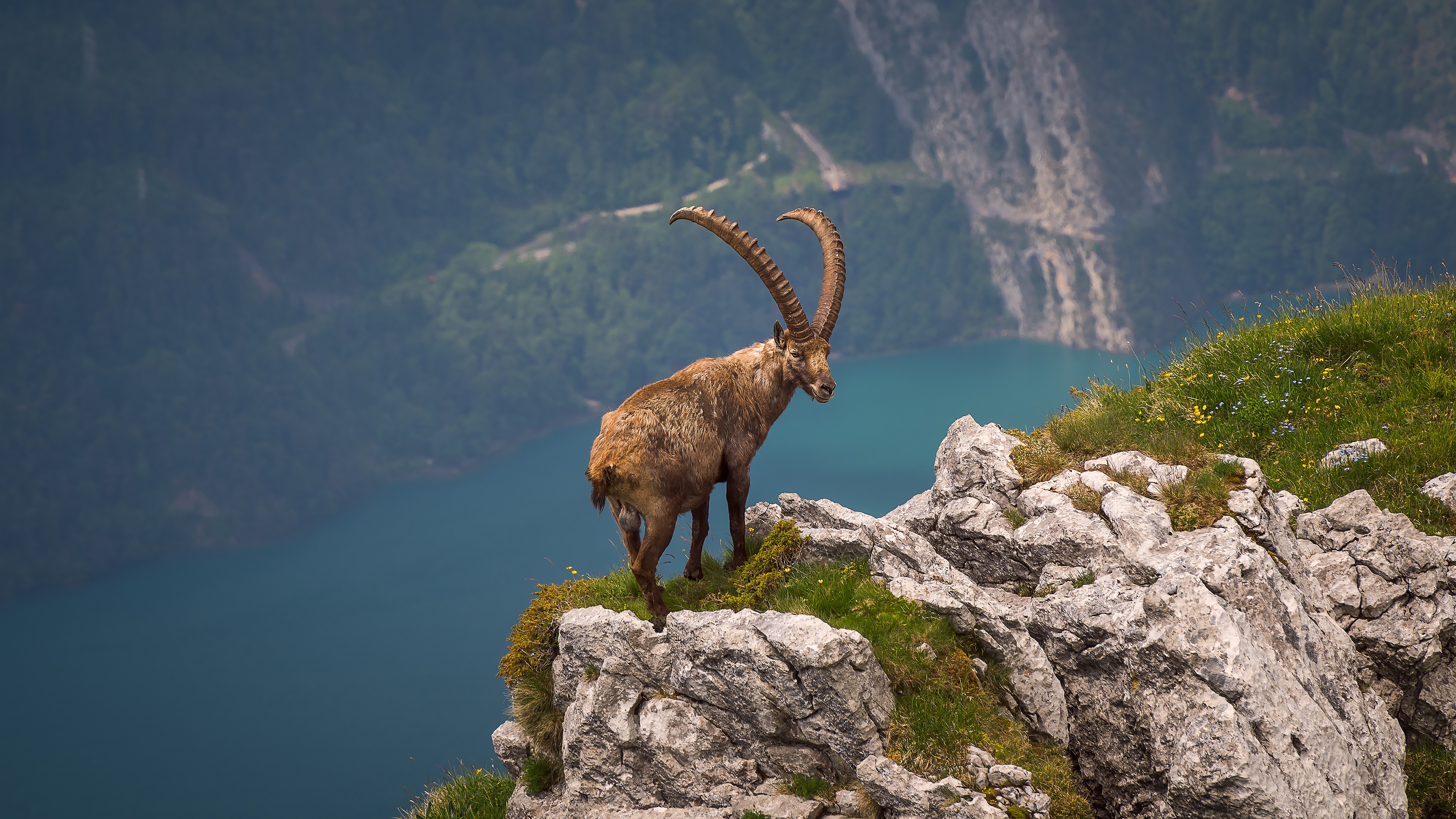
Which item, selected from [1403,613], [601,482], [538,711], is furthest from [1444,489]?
[538,711]

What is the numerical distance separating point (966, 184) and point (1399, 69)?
40631 millimetres

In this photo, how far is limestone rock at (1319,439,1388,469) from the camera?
1197cm

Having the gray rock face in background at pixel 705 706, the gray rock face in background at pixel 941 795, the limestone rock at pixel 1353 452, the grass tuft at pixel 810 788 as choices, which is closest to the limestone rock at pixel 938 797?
the gray rock face in background at pixel 941 795

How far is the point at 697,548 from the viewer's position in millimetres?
10914

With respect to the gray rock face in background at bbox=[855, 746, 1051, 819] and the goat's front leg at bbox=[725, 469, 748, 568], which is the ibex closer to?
the goat's front leg at bbox=[725, 469, 748, 568]

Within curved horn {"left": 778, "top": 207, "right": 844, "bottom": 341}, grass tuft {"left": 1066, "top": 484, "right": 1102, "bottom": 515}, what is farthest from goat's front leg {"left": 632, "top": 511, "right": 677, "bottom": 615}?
grass tuft {"left": 1066, "top": 484, "right": 1102, "bottom": 515}

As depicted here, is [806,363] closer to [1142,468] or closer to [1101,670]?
[1101,670]

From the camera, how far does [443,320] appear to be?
93.5 m

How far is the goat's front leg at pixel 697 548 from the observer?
10.6 meters

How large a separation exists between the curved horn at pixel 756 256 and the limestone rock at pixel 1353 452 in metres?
8.06

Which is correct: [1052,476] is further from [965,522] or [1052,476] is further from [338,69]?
[338,69]

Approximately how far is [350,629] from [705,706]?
63.7m

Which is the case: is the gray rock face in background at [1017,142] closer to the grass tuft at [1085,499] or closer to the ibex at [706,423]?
the grass tuft at [1085,499]

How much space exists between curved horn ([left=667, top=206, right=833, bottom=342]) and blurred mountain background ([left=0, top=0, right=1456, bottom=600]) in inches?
2775
